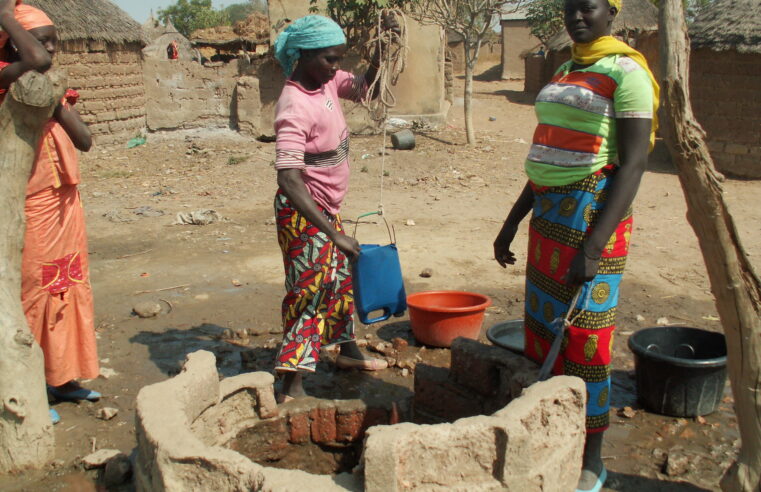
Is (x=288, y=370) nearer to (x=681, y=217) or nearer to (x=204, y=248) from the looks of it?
(x=204, y=248)

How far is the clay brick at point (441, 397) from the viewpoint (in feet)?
10.4

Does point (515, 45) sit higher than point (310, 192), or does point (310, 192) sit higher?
point (515, 45)

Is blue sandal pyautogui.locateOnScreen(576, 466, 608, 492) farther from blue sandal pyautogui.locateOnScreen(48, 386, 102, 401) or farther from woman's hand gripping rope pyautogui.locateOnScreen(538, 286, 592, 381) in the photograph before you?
blue sandal pyautogui.locateOnScreen(48, 386, 102, 401)

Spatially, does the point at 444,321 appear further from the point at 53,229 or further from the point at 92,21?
the point at 92,21

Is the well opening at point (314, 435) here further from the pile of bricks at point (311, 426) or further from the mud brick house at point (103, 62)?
the mud brick house at point (103, 62)

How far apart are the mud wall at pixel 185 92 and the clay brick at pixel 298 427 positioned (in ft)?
34.2

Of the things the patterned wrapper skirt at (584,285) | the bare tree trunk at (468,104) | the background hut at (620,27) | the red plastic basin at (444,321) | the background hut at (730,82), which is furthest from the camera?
the background hut at (620,27)

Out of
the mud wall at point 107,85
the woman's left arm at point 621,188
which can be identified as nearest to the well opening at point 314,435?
the woman's left arm at point 621,188

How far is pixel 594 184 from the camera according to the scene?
8.28ft

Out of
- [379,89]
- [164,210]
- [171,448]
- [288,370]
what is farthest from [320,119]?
[164,210]

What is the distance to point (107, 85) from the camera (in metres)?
12.0

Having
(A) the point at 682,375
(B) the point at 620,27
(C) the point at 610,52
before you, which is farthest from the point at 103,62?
(B) the point at 620,27

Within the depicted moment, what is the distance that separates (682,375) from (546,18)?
20632 millimetres

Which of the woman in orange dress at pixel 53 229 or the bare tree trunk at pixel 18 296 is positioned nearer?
the bare tree trunk at pixel 18 296
